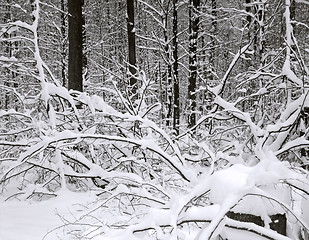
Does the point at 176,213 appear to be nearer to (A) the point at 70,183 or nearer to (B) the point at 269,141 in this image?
(B) the point at 269,141

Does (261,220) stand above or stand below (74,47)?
below

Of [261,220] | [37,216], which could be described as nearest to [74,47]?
[37,216]

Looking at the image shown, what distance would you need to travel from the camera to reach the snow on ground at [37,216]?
382 cm

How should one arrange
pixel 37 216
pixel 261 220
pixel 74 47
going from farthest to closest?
pixel 74 47
pixel 37 216
pixel 261 220

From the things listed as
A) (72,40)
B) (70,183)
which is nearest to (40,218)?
(70,183)

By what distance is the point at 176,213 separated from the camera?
2023 millimetres

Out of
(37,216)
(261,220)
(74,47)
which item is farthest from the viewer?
(74,47)

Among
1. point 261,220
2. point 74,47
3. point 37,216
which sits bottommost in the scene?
point 37,216

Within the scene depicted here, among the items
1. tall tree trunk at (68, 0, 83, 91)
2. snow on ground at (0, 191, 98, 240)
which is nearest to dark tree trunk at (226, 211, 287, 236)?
snow on ground at (0, 191, 98, 240)

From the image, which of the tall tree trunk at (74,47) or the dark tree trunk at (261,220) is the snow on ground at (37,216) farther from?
the tall tree trunk at (74,47)

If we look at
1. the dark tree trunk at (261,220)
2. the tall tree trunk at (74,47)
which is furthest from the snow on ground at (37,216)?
the tall tree trunk at (74,47)

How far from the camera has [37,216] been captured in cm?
439

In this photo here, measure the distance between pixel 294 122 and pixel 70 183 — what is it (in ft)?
12.8

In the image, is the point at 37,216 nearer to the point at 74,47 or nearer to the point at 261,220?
the point at 261,220
